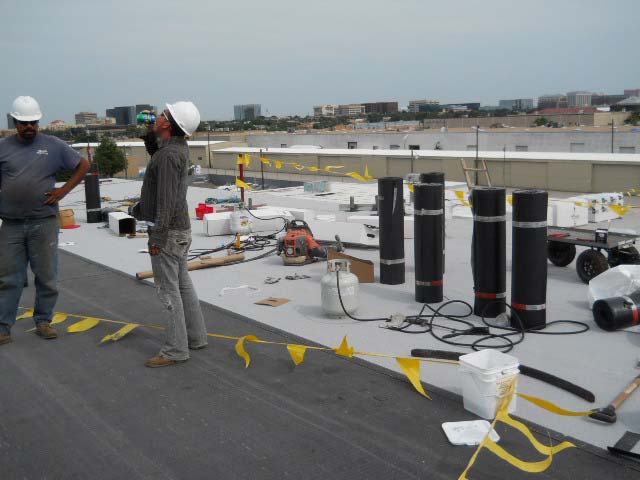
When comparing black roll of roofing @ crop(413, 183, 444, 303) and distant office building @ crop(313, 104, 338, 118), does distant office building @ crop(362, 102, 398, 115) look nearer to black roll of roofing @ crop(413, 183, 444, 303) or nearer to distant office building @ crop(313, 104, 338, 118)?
distant office building @ crop(313, 104, 338, 118)

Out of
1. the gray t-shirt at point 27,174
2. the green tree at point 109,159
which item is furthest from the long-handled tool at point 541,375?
the green tree at point 109,159

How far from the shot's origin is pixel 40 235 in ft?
18.8

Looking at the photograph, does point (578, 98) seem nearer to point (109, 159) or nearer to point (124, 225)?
point (109, 159)

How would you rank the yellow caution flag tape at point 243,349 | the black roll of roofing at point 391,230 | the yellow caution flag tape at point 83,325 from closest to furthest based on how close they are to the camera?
the yellow caution flag tape at point 243,349, the yellow caution flag tape at point 83,325, the black roll of roofing at point 391,230

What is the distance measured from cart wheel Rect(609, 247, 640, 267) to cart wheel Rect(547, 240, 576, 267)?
1.69 feet

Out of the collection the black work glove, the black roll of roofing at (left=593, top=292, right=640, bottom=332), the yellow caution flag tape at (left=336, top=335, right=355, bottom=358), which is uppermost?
the black work glove

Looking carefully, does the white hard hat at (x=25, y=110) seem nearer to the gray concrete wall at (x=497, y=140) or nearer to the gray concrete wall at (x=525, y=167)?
Result: the gray concrete wall at (x=525, y=167)

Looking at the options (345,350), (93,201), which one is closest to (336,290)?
(345,350)

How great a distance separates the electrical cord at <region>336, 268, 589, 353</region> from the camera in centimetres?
543

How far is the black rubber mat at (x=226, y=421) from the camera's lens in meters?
3.53

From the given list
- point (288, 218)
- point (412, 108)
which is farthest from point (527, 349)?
point (412, 108)

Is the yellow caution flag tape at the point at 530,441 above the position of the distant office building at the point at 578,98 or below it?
below

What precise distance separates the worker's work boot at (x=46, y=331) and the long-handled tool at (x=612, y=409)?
4.41 meters

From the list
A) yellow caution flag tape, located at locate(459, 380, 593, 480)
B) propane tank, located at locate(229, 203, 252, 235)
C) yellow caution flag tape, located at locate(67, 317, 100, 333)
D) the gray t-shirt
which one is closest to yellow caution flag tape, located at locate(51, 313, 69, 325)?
yellow caution flag tape, located at locate(67, 317, 100, 333)
